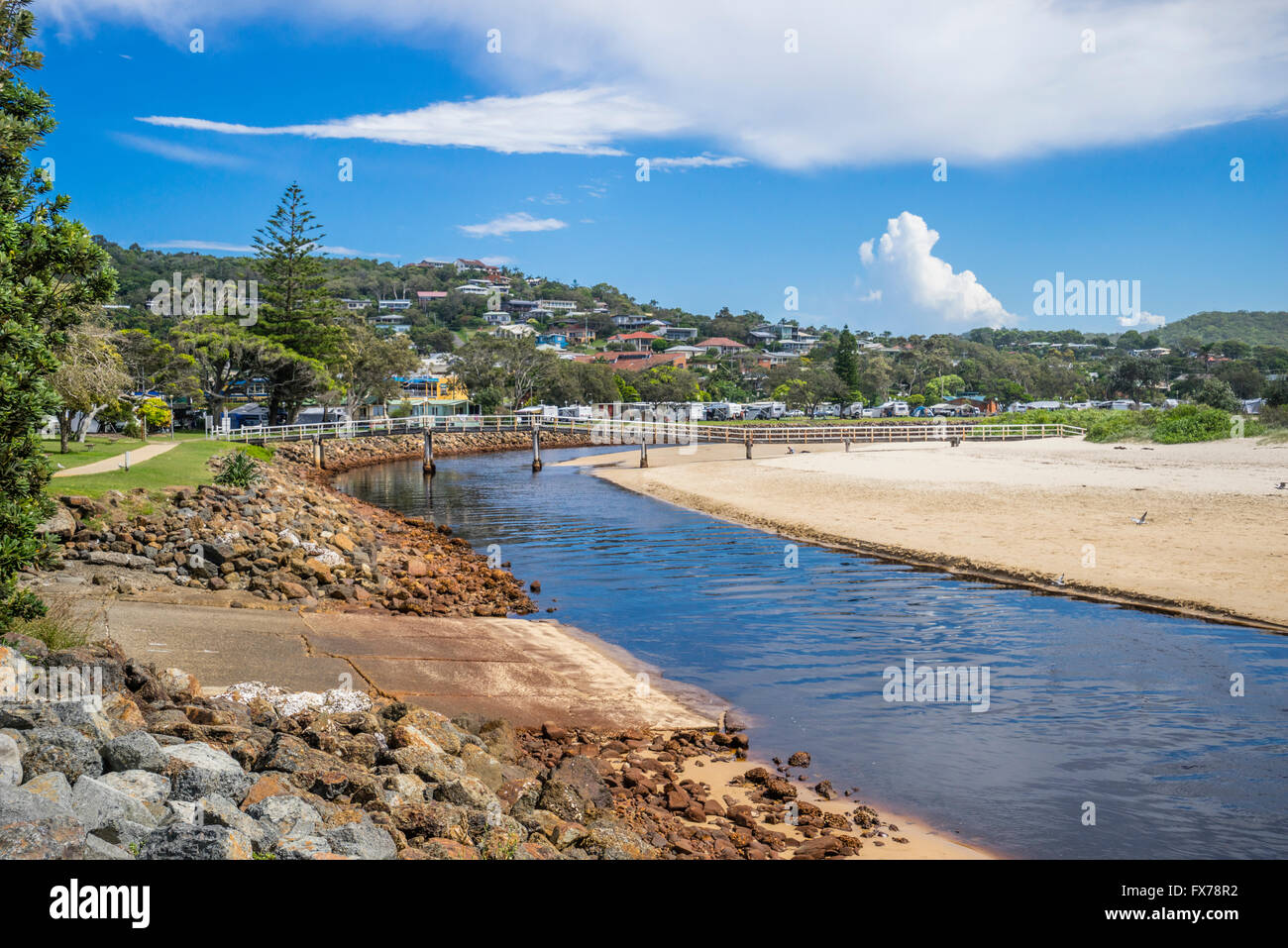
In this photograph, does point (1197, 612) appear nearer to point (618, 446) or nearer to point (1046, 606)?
point (1046, 606)

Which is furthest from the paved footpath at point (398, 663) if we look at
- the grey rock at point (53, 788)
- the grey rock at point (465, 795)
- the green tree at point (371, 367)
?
the green tree at point (371, 367)

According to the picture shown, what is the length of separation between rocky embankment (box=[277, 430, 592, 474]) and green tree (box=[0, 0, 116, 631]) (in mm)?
42099

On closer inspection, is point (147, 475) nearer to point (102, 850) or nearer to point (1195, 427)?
point (102, 850)

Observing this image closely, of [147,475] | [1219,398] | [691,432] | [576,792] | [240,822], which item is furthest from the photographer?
[691,432]

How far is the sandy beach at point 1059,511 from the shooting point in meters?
18.4

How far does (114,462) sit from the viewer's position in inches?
1054

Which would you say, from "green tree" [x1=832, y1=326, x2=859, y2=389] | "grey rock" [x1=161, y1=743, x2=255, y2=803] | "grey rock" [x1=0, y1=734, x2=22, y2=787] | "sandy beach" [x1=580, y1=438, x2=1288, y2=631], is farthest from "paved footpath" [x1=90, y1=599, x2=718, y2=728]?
"green tree" [x1=832, y1=326, x2=859, y2=389]

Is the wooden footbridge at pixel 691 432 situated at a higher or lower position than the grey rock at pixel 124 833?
higher

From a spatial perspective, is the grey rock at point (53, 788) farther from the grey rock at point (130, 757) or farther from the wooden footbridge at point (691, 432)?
the wooden footbridge at point (691, 432)

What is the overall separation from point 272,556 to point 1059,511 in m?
21.9

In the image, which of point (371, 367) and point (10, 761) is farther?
point (371, 367)

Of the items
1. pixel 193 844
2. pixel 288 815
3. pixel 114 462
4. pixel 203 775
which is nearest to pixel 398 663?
pixel 203 775

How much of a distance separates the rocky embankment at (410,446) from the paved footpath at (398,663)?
125 feet
